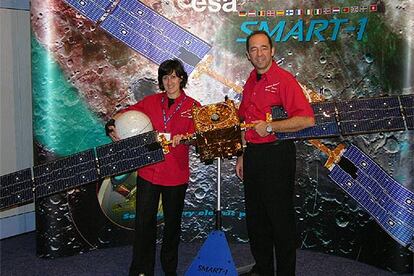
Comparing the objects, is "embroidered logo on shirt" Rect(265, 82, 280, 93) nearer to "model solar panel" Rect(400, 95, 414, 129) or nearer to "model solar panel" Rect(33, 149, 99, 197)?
"model solar panel" Rect(400, 95, 414, 129)

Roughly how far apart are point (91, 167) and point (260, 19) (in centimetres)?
221

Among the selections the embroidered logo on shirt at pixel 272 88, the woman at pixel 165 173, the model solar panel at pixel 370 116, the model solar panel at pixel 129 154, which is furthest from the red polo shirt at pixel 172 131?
the model solar panel at pixel 370 116

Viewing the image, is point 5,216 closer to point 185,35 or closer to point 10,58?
point 10,58

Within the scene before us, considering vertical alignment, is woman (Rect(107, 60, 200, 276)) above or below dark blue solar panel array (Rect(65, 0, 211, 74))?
below

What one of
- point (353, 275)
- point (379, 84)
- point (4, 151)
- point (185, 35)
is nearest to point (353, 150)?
point (379, 84)

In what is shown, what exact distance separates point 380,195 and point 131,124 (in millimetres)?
2186

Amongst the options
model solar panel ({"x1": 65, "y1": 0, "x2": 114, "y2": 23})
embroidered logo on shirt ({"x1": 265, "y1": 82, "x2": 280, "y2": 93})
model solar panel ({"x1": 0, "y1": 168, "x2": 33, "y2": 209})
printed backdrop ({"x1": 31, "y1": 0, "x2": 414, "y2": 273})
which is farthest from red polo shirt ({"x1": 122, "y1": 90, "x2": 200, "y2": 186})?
model solar panel ({"x1": 65, "y1": 0, "x2": 114, "y2": 23})

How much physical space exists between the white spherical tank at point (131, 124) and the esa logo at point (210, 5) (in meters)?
1.71

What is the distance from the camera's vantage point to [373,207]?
14.5 feet

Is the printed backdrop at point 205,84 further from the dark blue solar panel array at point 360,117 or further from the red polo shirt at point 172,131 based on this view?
the red polo shirt at point 172,131

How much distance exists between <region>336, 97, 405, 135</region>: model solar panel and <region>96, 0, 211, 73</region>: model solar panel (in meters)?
1.69

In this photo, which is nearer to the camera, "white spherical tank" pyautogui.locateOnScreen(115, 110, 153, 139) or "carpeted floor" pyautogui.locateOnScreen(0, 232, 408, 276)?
"white spherical tank" pyautogui.locateOnScreen(115, 110, 153, 139)

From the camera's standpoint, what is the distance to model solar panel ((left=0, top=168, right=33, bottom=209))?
3643 mm

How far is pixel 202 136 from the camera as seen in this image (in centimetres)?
350
